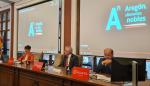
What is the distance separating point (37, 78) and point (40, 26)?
3682 millimetres

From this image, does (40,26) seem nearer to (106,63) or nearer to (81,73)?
(106,63)

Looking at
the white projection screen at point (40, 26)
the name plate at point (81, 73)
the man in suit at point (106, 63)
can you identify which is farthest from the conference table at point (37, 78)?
the white projection screen at point (40, 26)

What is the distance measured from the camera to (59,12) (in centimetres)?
649

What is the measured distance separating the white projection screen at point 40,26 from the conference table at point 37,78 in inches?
80.9

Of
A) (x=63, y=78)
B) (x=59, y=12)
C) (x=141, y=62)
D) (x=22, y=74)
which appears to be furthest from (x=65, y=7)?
(x=141, y=62)

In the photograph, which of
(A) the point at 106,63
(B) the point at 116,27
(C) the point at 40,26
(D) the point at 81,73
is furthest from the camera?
(C) the point at 40,26

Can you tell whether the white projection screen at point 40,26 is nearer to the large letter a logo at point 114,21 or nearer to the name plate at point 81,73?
the large letter a logo at point 114,21

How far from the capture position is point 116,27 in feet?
16.4

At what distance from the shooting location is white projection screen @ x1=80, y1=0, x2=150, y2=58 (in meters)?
4.47

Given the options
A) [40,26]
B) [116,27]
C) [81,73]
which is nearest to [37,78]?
[81,73]

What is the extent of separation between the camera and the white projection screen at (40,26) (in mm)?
6691

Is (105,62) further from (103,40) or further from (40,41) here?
(40,41)

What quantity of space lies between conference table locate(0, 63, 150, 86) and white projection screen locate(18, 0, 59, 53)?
2054 millimetres

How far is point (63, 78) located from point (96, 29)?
2529 millimetres
